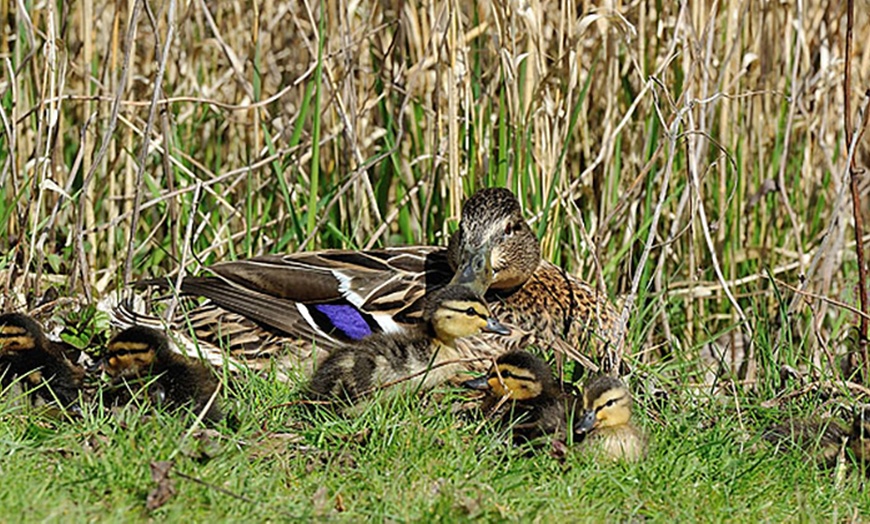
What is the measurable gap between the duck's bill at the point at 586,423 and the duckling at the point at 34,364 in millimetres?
1425

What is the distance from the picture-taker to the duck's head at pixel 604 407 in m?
3.71

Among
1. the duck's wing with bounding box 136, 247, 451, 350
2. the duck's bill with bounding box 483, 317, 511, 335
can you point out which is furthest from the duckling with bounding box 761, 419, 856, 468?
the duck's wing with bounding box 136, 247, 451, 350

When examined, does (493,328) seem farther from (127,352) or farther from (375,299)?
(127,352)

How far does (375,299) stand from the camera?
479 cm

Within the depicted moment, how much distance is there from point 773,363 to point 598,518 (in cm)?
140

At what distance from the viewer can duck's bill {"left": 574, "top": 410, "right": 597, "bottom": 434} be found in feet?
12.0

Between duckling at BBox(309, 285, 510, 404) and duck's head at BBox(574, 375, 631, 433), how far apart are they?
1.61ft

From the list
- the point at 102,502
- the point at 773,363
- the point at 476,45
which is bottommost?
the point at 773,363

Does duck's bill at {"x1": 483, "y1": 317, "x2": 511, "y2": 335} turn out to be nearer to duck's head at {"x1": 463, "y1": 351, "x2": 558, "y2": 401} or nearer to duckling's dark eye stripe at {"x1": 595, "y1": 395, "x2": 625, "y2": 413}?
duck's head at {"x1": 463, "y1": 351, "x2": 558, "y2": 401}

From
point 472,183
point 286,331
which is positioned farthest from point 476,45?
point 286,331

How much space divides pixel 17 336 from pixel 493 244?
1606mm

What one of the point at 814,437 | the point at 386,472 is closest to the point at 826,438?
the point at 814,437

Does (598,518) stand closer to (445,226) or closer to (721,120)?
(445,226)

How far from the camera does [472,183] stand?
211 inches
